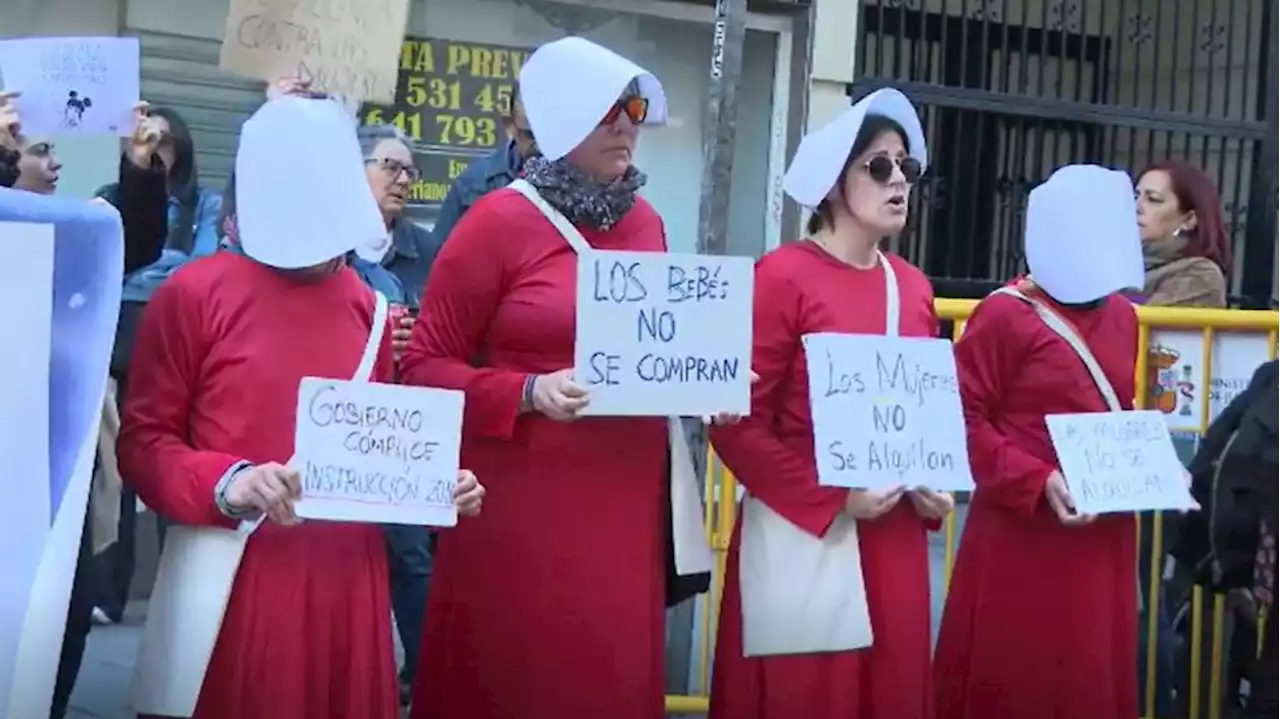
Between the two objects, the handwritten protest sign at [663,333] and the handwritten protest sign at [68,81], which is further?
the handwritten protest sign at [68,81]

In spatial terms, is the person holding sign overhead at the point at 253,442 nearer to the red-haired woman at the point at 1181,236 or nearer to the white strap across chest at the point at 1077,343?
the white strap across chest at the point at 1077,343

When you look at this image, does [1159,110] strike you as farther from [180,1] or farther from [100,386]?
[100,386]

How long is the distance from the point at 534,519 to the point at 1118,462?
162 cm

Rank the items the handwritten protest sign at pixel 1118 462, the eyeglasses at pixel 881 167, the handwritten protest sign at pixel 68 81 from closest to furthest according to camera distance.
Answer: the handwritten protest sign at pixel 68 81, the eyeglasses at pixel 881 167, the handwritten protest sign at pixel 1118 462

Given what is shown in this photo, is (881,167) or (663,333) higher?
(881,167)

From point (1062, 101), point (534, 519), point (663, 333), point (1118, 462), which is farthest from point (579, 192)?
point (1062, 101)

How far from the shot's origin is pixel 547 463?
3.82 metres

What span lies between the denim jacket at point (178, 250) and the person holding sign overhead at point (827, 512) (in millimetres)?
1804

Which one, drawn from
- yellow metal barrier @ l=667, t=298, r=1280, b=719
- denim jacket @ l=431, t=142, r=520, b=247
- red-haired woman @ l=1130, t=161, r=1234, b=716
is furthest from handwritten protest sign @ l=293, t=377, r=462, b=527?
red-haired woman @ l=1130, t=161, r=1234, b=716

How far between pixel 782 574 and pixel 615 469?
51cm

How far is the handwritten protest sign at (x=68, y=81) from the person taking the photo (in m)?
3.95

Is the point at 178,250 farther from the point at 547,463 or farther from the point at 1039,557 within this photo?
the point at 1039,557

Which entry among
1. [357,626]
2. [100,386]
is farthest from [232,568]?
[100,386]

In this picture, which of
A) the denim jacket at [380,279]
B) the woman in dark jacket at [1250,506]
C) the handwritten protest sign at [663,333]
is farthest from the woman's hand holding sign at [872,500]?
the denim jacket at [380,279]
